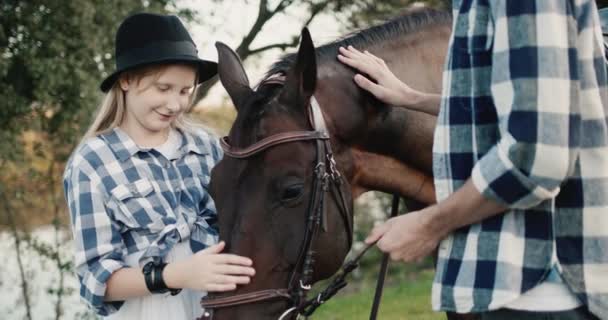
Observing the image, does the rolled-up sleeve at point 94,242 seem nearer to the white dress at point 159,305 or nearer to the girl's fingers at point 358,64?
the white dress at point 159,305

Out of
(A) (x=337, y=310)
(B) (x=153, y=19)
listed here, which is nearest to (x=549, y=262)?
(B) (x=153, y=19)

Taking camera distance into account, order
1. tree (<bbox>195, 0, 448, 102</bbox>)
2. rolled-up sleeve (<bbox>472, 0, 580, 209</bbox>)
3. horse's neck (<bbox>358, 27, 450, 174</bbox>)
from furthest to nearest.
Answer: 1. tree (<bbox>195, 0, 448, 102</bbox>)
2. horse's neck (<bbox>358, 27, 450, 174</bbox>)
3. rolled-up sleeve (<bbox>472, 0, 580, 209</bbox>)

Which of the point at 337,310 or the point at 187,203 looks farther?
the point at 337,310

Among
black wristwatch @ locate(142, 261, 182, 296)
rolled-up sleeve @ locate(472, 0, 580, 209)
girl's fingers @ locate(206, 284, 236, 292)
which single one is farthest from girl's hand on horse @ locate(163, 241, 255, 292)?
rolled-up sleeve @ locate(472, 0, 580, 209)

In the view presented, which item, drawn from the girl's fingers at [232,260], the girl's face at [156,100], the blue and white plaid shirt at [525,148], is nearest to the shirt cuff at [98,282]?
the girl's fingers at [232,260]

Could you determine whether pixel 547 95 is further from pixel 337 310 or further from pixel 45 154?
pixel 45 154

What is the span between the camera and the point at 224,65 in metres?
2.97

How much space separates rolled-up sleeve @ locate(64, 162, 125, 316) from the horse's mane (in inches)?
32.2

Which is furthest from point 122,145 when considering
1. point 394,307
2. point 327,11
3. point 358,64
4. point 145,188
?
point 327,11

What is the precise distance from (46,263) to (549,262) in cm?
784

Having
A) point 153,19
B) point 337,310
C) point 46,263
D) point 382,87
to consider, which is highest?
point 153,19

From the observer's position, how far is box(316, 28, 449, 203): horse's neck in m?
2.76

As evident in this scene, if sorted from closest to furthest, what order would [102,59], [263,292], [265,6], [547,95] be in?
[547,95], [263,292], [102,59], [265,6]

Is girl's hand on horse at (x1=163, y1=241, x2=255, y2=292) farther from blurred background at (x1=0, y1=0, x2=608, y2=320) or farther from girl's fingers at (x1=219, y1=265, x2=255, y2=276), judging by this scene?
blurred background at (x1=0, y1=0, x2=608, y2=320)
